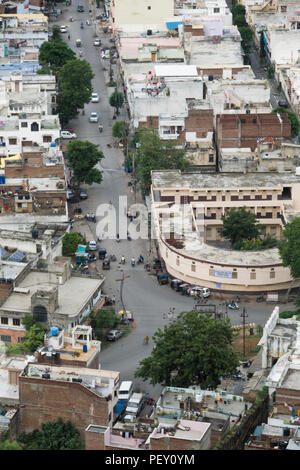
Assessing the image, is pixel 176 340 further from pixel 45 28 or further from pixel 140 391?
pixel 45 28

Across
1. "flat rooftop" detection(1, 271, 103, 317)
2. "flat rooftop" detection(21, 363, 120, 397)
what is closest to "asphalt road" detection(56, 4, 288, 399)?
"flat rooftop" detection(1, 271, 103, 317)

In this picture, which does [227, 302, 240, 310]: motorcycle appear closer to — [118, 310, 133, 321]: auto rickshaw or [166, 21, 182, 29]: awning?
[118, 310, 133, 321]: auto rickshaw

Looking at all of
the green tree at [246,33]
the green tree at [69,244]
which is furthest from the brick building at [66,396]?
the green tree at [246,33]

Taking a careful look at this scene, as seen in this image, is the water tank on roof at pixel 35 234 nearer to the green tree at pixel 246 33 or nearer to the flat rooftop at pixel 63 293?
the flat rooftop at pixel 63 293

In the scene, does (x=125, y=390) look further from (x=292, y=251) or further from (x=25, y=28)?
(x=25, y=28)

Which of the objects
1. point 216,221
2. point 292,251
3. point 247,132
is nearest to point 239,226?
point 216,221
